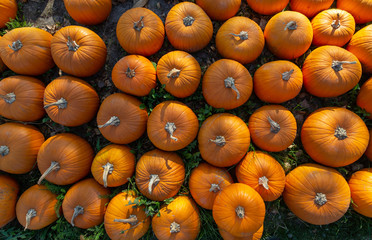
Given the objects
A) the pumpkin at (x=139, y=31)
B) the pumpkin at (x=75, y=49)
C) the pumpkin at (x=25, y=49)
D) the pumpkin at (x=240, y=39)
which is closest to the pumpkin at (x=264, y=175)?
the pumpkin at (x=240, y=39)

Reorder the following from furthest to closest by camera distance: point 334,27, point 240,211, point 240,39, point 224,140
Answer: point 334,27 < point 240,39 < point 224,140 < point 240,211

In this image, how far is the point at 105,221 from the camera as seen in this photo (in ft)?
8.74

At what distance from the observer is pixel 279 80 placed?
2.68 meters

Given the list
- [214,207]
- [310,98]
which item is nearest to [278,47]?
[310,98]

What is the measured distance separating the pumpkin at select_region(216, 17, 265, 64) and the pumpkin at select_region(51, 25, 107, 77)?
1812 mm

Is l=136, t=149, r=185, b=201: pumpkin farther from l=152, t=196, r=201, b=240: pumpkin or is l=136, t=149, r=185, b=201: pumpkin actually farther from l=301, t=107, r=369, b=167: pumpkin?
l=301, t=107, r=369, b=167: pumpkin

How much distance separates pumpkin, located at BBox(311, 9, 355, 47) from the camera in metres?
2.89

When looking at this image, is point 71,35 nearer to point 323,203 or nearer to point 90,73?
point 90,73

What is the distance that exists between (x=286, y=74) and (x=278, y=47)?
1.84 feet

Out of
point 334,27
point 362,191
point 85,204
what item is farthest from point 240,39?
point 85,204

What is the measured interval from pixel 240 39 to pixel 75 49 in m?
2.26

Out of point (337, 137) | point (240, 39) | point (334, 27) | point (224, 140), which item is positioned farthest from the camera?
point (334, 27)

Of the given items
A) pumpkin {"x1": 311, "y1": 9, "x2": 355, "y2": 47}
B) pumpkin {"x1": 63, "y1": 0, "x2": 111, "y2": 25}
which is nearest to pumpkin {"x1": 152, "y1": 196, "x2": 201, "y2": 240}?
pumpkin {"x1": 63, "y1": 0, "x2": 111, "y2": 25}

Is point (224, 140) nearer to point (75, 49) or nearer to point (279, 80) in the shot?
point (279, 80)
